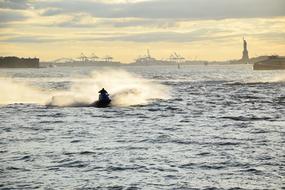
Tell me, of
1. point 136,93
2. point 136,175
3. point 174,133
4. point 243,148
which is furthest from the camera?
point 136,93

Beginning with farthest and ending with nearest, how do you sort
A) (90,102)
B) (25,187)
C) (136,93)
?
(136,93), (90,102), (25,187)

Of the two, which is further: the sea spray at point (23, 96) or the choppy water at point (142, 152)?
the sea spray at point (23, 96)

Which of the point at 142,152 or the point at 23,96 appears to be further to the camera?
the point at 23,96

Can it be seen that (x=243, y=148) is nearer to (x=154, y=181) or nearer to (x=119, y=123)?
(x=154, y=181)

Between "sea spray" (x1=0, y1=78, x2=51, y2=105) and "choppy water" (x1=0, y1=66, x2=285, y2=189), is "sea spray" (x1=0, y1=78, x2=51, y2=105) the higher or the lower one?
the lower one

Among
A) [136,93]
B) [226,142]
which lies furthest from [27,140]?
[136,93]

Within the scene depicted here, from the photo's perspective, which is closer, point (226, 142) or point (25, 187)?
point (25, 187)

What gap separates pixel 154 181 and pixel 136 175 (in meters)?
1.32

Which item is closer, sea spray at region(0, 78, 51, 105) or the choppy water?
the choppy water

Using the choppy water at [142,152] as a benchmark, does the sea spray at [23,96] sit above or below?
below

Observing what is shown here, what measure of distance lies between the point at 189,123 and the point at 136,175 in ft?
64.6

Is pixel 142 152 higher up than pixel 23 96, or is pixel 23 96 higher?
pixel 142 152

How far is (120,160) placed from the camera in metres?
23.1

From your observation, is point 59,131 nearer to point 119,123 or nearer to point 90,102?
point 119,123
